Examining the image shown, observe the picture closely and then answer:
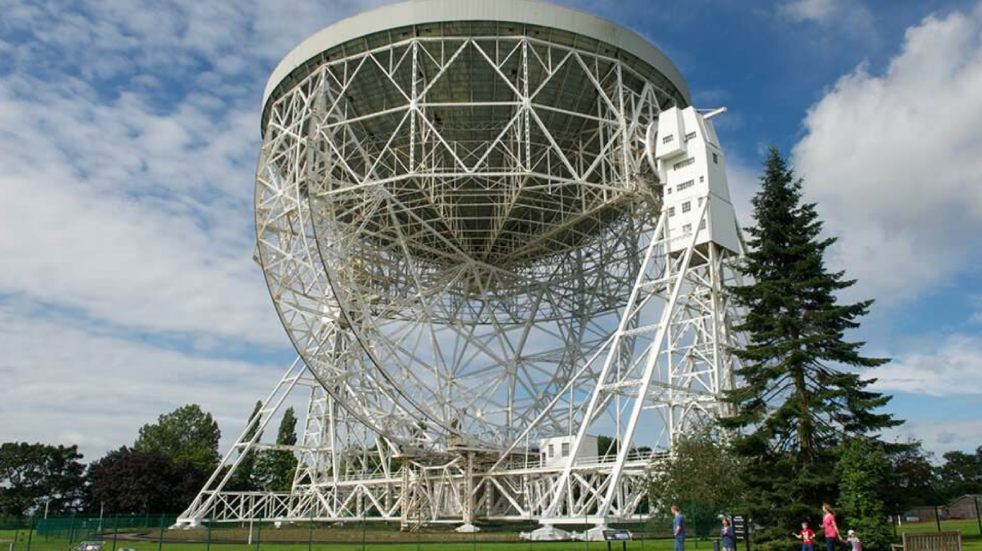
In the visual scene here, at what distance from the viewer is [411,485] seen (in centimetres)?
3397

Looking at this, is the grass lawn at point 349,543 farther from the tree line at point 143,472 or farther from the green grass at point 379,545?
the tree line at point 143,472

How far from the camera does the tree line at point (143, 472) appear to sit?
54719mm

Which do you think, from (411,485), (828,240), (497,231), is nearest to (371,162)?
(497,231)

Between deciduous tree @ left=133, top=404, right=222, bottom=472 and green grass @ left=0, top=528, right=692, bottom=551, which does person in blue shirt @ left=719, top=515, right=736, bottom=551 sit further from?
deciduous tree @ left=133, top=404, right=222, bottom=472

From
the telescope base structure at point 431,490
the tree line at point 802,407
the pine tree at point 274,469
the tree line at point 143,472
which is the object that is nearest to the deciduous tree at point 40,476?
the tree line at point 143,472

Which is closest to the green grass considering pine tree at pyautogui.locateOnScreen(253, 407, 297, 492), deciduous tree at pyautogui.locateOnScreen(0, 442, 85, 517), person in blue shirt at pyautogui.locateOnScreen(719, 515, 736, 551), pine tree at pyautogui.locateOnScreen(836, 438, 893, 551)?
person in blue shirt at pyautogui.locateOnScreen(719, 515, 736, 551)

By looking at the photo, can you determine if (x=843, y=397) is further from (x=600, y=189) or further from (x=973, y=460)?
(x=973, y=460)

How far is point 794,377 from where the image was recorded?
18.7 meters

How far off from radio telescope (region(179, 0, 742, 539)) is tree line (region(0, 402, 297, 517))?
23367mm

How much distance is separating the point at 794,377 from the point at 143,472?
160ft

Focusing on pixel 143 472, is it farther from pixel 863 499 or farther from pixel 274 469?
pixel 863 499

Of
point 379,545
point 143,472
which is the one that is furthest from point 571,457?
point 143,472

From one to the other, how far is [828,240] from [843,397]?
12.8ft

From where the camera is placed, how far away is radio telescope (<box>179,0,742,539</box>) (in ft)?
87.4
